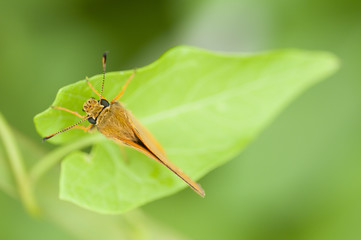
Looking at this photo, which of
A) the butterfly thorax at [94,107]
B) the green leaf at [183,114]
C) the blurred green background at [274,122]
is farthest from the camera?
the blurred green background at [274,122]

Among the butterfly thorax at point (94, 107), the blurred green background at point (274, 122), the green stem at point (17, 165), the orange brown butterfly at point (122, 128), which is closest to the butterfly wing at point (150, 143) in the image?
the orange brown butterfly at point (122, 128)

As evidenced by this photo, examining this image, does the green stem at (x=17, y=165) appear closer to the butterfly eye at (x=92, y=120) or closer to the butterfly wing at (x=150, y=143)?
the butterfly eye at (x=92, y=120)

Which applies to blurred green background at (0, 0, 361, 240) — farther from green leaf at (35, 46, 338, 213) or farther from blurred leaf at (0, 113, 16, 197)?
blurred leaf at (0, 113, 16, 197)

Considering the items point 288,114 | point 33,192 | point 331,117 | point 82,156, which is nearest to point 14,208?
point 33,192

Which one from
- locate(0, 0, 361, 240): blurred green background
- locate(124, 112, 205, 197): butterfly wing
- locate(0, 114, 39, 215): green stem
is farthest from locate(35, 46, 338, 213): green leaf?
locate(0, 0, 361, 240): blurred green background

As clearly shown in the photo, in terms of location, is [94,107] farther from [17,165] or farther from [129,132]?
[17,165]

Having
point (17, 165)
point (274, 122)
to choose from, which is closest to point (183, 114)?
point (17, 165)

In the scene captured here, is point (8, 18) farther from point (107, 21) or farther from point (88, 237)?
point (88, 237)
